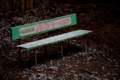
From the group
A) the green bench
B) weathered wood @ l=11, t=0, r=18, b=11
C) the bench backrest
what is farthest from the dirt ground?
the bench backrest

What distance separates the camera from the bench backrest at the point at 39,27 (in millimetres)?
4867

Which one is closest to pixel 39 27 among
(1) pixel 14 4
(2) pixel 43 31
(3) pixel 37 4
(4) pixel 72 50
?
(2) pixel 43 31

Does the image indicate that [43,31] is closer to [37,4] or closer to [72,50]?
[72,50]

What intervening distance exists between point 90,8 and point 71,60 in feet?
14.4

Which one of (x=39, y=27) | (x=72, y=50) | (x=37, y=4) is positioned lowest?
(x=72, y=50)

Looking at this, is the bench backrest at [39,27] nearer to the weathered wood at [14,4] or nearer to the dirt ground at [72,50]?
the dirt ground at [72,50]

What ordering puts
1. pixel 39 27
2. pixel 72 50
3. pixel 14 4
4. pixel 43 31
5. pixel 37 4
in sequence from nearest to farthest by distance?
pixel 39 27 → pixel 43 31 → pixel 72 50 → pixel 14 4 → pixel 37 4

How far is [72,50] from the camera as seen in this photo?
5.80 metres

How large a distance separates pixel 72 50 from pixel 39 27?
1428 millimetres

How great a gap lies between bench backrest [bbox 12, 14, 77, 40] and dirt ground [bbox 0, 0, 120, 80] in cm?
73

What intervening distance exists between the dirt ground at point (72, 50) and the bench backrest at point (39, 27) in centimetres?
73

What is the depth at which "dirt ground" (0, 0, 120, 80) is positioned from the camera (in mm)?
4414

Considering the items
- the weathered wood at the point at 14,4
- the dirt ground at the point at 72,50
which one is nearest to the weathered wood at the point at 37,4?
the dirt ground at the point at 72,50

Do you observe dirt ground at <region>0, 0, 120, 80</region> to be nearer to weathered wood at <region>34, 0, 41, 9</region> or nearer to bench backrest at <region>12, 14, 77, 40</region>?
weathered wood at <region>34, 0, 41, 9</region>
